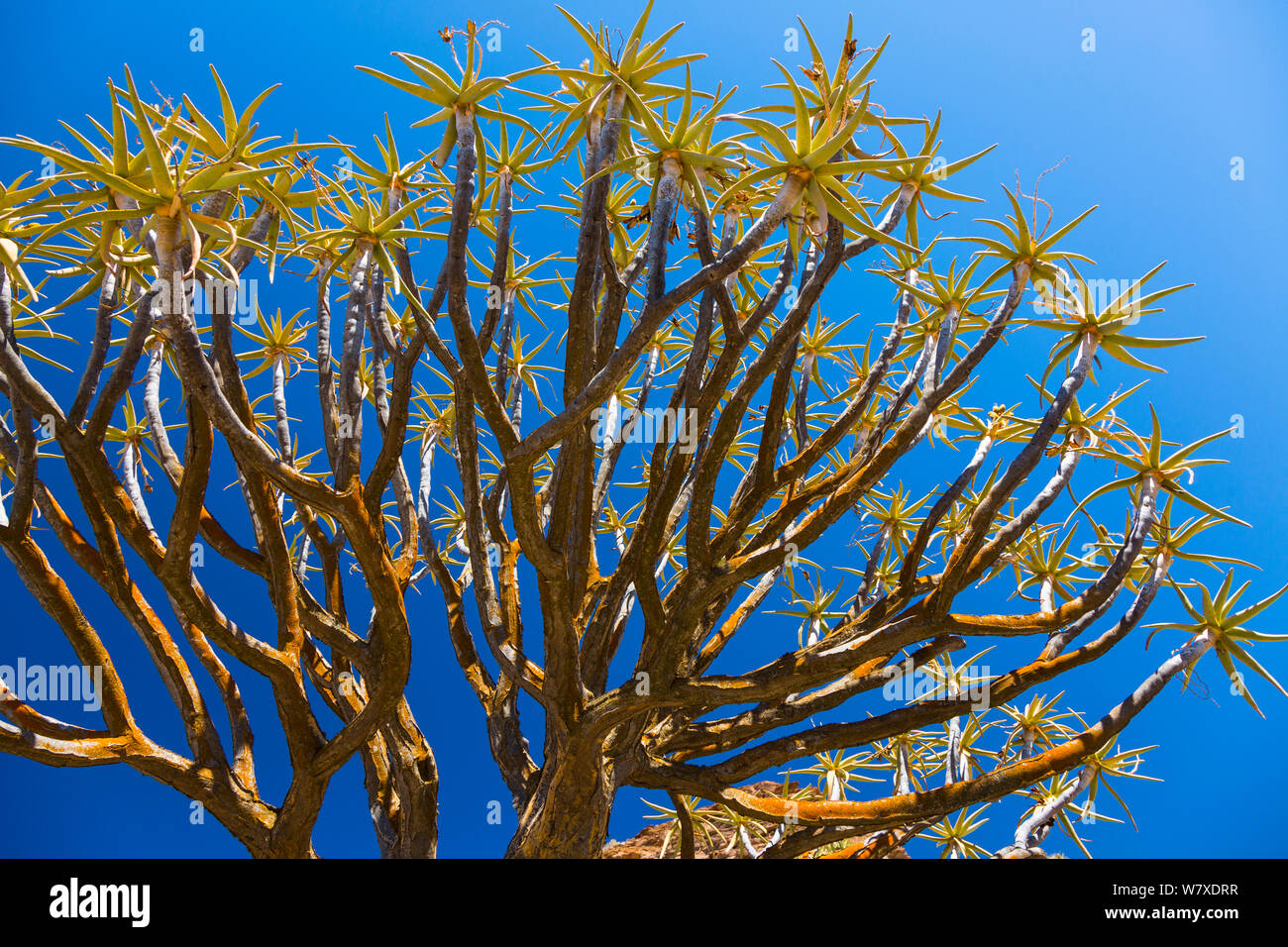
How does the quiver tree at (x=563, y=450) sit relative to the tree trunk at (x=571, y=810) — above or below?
above

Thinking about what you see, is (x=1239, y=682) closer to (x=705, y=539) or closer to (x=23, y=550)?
(x=705, y=539)

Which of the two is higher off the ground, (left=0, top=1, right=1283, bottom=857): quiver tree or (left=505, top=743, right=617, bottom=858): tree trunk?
(left=0, top=1, right=1283, bottom=857): quiver tree

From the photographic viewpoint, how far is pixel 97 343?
3.48 metres

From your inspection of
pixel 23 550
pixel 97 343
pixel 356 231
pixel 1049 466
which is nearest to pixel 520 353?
pixel 356 231

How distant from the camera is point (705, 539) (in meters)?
3.56

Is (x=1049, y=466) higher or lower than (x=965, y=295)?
higher

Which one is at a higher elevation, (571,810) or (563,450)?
(563,450)

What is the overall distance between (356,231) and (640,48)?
1457mm

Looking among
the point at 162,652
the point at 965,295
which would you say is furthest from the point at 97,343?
the point at 965,295
